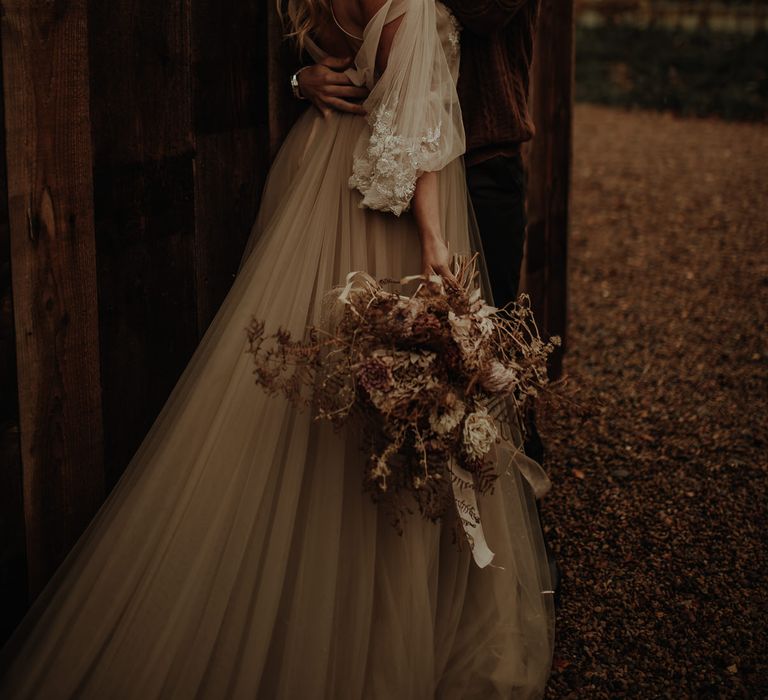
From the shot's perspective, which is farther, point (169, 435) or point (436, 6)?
point (436, 6)

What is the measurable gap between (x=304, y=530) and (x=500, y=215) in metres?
1.02

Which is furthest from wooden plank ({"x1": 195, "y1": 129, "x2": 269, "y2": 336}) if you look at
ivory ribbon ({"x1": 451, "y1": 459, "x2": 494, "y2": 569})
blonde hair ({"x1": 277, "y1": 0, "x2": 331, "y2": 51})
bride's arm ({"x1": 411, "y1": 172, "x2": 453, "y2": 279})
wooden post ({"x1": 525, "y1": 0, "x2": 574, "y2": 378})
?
wooden post ({"x1": 525, "y1": 0, "x2": 574, "y2": 378})

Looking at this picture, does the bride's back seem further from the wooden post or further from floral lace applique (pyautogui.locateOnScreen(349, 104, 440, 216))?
the wooden post

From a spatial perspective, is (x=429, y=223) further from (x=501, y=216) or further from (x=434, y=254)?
(x=501, y=216)

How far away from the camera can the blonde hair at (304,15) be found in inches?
94.7

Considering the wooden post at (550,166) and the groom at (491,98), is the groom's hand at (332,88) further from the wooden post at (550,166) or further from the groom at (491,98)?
the wooden post at (550,166)

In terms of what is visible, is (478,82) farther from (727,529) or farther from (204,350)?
(727,529)

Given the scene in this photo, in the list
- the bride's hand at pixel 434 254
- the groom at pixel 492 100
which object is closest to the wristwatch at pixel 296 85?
the groom at pixel 492 100

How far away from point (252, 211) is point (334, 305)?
539mm

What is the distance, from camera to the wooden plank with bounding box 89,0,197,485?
2.24m

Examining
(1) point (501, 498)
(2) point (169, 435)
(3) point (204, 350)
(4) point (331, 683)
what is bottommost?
(4) point (331, 683)

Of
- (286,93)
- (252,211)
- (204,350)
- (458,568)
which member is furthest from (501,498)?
(286,93)

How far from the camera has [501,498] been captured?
2.50 m

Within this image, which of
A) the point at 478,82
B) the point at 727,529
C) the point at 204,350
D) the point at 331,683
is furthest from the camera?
the point at 727,529
